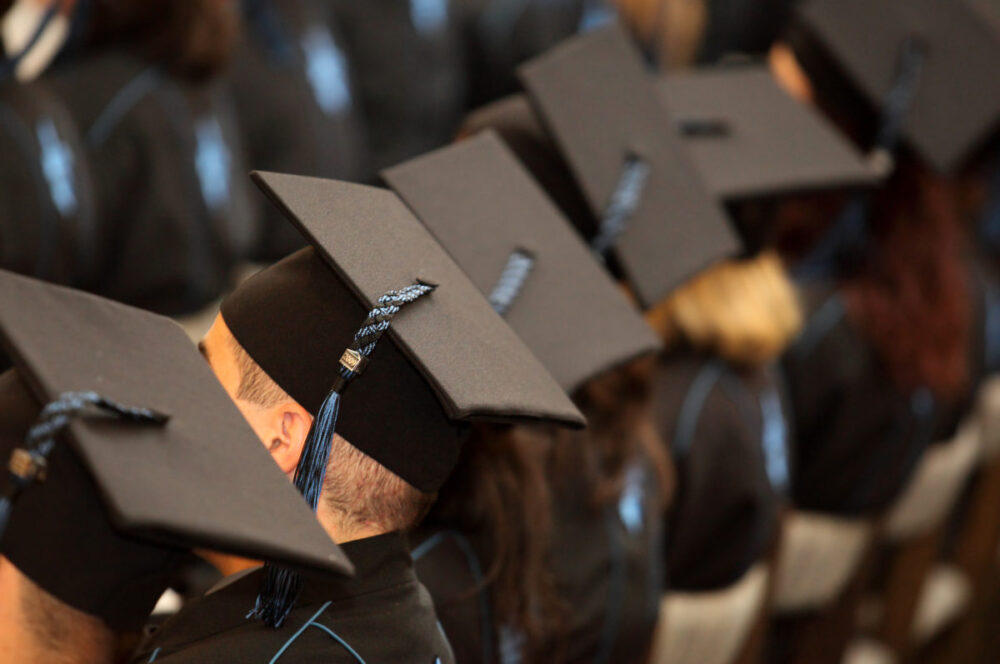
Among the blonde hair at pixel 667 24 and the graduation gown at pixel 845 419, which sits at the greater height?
the blonde hair at pixel 667 24

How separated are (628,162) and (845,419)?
102cm

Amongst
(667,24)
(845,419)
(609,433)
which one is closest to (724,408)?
(609,433)

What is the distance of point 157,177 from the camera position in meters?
2.06

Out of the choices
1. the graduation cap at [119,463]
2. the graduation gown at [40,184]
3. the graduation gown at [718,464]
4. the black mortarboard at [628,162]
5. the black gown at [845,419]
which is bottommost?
the black gown at [845,419]

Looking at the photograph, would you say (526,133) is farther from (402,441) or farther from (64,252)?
(64,252)

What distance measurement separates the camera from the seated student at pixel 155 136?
6.61ft

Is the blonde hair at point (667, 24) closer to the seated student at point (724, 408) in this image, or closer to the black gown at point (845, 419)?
the black gown at point (845, 419)

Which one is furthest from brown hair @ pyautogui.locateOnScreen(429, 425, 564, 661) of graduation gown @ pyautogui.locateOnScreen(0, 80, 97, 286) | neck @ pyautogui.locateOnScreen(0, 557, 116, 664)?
graduation gown @ pyautogui.locateOnScreen(0, 80, 97, 286)

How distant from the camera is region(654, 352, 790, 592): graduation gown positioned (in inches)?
72.7

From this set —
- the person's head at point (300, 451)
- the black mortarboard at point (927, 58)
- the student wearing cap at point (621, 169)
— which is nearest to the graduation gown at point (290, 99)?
the student wearing cap at point (621, 169)

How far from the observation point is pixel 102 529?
92 centimetres

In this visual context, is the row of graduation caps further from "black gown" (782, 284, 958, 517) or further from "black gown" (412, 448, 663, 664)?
"black gown" (782, 284, 958, 517)

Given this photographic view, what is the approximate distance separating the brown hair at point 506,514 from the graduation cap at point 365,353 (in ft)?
1.10

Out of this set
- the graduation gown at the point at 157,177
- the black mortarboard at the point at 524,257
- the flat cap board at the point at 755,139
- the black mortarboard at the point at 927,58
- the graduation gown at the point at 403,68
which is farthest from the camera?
the graduation gown at the point at 403,68
